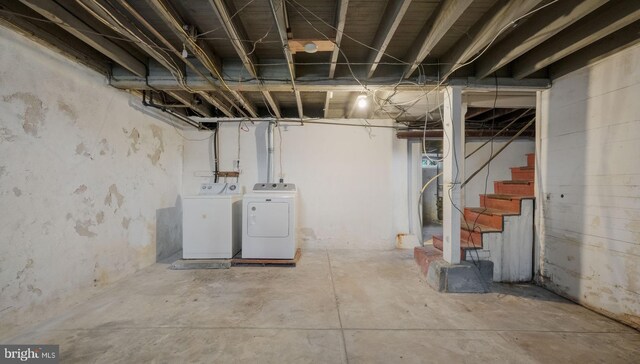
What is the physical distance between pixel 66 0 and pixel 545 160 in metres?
4.25

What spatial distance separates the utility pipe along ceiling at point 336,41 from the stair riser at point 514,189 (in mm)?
1040

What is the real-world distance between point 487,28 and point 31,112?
3386 millimetres

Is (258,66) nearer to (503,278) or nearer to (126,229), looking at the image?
(126,229)

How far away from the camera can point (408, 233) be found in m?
3.87

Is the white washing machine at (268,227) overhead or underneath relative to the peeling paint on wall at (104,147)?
underneath

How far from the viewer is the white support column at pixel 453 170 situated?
242cm

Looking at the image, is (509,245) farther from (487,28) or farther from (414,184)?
(487,28)

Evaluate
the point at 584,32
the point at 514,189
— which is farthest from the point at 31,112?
the point at 514,189

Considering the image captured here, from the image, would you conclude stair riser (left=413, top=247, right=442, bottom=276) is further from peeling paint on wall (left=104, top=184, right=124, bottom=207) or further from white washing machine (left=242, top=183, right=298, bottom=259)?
peeling paint on wall (left=104, top=184, right=124, bottom=207)

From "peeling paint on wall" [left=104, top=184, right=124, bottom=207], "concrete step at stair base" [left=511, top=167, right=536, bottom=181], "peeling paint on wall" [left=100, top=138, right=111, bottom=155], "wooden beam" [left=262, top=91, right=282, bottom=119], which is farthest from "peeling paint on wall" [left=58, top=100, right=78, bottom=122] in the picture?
"concrete step at stair base" [left=511, top=167, right=536, bottom=181]

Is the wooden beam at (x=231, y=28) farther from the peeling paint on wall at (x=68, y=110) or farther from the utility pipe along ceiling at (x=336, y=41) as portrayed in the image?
the peeling paint on wall at (x=68, y=110)

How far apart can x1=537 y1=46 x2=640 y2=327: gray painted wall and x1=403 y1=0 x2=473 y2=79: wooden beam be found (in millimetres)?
1507

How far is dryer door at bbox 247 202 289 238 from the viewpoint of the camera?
3.02m

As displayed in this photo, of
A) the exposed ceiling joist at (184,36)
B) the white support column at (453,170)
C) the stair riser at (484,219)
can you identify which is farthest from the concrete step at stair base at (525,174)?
the exposed ceiling joist at (184,36)
